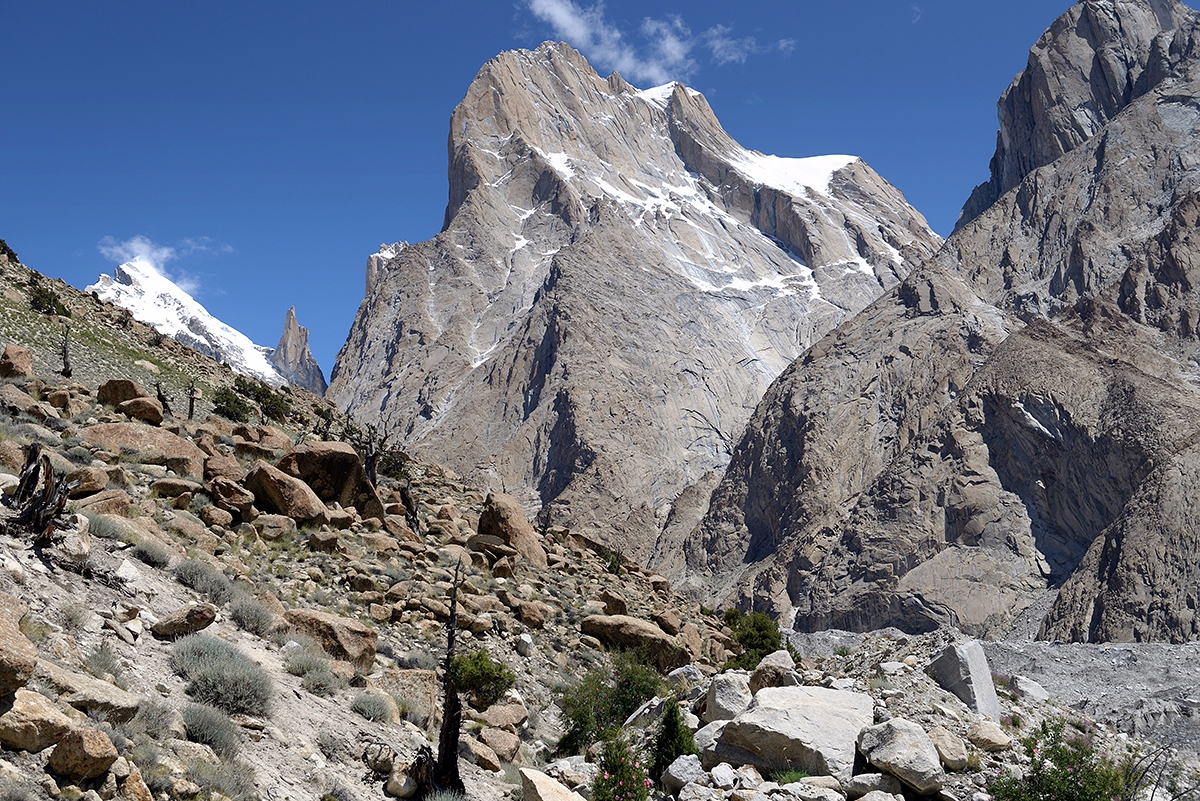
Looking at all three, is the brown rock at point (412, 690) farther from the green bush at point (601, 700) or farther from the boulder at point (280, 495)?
the boulder at point (280, 495)

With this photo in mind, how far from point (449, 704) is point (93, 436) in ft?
39.3

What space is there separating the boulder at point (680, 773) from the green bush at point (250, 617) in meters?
6.08

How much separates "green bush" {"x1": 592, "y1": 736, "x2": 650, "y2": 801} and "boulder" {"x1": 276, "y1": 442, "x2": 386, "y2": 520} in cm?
1234

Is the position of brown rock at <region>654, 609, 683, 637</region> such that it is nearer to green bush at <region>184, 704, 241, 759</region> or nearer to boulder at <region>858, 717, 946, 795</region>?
boulder at <region>858, 717, 946, 795</region>

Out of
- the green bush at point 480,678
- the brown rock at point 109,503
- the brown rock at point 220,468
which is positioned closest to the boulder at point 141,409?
the brown rock at point 220,468

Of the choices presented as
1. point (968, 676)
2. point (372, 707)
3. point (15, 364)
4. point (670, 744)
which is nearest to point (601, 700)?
point (670, 744)

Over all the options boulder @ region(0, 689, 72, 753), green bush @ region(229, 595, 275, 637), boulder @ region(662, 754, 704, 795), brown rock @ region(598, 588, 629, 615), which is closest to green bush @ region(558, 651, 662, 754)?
boulder @ region(662, 754, 704, 795)

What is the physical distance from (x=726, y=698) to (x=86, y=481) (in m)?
11.0

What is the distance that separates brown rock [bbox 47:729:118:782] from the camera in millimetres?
6309

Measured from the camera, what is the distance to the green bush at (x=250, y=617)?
11.9 m

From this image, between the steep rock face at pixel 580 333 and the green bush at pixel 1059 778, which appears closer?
the green bush at pixel 1059 778

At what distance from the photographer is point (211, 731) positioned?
8242 millimetres

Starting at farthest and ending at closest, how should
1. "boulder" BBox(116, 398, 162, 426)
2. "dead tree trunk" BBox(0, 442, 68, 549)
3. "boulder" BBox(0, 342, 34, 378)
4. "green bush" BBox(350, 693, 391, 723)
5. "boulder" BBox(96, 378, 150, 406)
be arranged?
"boulder" BBox(96, 378, 150, 406) → "boulder" BBox(0, 342, 34, 378) → "boulder" BBox(116, 398, 162, 426) → "green bush" BBox(350, 693, 391, 723) → "dead tree trunk" BBox(0, 442, 68, 549)

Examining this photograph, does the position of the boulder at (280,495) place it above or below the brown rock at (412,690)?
above
